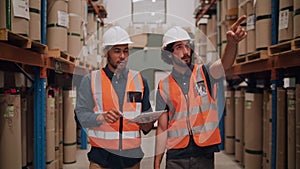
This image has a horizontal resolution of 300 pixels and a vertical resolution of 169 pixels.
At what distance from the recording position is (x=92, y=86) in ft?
7.58

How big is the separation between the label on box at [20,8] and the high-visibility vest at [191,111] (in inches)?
58.7

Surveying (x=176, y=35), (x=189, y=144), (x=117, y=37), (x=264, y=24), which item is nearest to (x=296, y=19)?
(x=264, y=24)

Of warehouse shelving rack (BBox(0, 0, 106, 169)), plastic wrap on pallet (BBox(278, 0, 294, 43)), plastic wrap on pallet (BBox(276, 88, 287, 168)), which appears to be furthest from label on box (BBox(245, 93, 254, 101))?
warehouse shelving rack (BBox(0, 0, 106, 169))

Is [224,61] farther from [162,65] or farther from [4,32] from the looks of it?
[4,32]

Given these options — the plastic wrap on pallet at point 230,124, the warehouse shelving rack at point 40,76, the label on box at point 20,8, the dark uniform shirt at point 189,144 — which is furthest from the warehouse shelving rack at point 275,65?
the label on box at point 20,8

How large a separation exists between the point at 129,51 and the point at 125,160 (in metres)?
0.73

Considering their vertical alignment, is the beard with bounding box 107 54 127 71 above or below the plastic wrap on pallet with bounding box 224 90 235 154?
above

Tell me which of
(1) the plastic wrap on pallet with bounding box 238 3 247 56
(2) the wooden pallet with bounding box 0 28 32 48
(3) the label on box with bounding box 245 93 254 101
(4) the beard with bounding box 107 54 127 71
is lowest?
(3) the label on box with bounding box 245 93 254 101

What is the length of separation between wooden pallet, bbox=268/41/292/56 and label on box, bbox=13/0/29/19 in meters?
2.31

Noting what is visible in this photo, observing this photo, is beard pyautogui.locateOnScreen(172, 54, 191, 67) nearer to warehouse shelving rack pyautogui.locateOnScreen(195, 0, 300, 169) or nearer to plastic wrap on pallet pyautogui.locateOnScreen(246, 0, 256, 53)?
warehouse shelving rack pyautogui.locateOnScreen(195, 0, 300, 169)

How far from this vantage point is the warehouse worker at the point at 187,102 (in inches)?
90.4

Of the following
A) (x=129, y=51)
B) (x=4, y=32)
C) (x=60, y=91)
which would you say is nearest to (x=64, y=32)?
(x=60, y=91)

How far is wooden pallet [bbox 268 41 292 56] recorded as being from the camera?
126 inches

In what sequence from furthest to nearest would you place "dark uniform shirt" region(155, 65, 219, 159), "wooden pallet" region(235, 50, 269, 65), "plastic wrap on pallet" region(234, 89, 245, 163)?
1. "plastic wrap on pallet" region(234, 89, 245, 163)
2. "wooden pallet" region(235, 50, 269, 65)
3. "dark uniform shirt" region(155, 65, 219, 159)
